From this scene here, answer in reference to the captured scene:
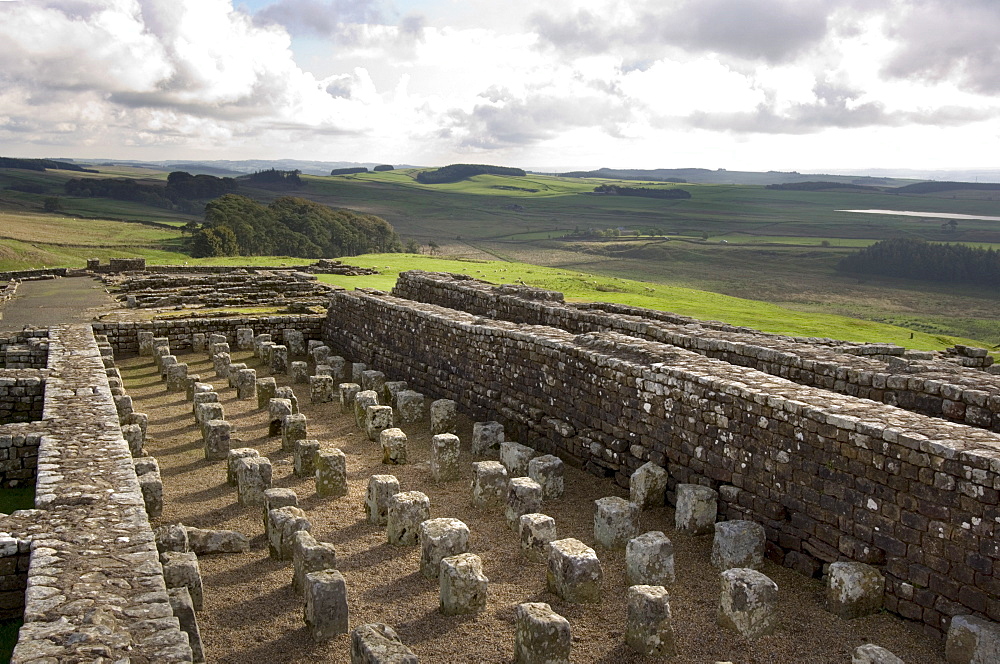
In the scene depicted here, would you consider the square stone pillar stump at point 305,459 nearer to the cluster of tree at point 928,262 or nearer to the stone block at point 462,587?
the stone block at point 462,587

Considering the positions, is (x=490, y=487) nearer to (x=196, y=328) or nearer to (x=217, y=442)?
(x=217, y=442)

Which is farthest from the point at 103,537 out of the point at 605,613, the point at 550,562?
the point at 605,613

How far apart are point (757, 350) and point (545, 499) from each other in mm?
4369

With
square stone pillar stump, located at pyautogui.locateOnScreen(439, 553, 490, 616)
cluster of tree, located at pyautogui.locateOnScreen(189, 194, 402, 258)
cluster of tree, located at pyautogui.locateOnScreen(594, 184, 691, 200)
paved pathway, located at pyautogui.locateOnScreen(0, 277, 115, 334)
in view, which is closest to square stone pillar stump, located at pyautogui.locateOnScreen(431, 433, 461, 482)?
square stone pillar stump, located at pyautogui.locateOnScreen(439, 553, 490, 616)

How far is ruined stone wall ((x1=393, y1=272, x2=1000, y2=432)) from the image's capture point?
32.4 ft

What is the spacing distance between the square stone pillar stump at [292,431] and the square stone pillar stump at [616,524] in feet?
19.7

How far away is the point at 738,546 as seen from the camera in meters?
A: 8.58

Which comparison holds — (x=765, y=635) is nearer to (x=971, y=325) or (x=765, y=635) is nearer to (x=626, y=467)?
(x=626, y=467)

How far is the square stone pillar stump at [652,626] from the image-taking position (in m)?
Answer: 6.93

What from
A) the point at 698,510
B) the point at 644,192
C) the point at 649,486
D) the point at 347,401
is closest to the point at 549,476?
the point at 649,486

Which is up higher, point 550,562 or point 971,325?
point 550,562

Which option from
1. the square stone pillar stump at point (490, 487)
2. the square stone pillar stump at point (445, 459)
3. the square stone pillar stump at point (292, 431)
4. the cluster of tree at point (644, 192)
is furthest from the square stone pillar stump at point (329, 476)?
the cluster of tree at point (644, 192)

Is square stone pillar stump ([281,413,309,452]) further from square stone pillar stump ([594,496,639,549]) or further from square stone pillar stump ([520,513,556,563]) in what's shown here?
square stone pillar stump ([594,496,639,549])

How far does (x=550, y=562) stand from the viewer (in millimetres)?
8102
